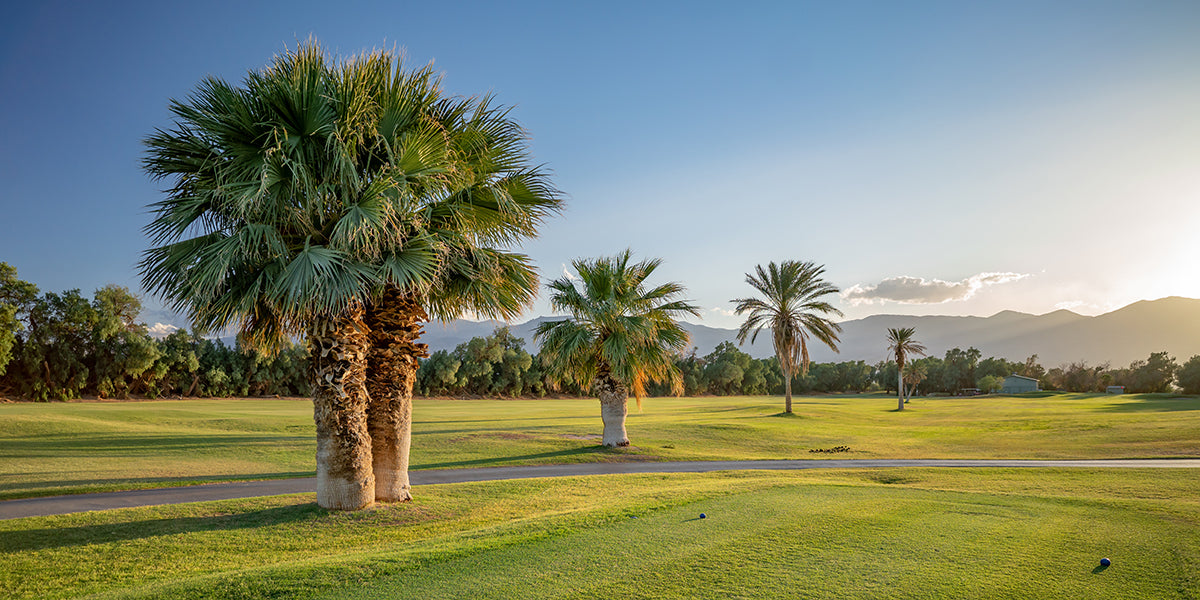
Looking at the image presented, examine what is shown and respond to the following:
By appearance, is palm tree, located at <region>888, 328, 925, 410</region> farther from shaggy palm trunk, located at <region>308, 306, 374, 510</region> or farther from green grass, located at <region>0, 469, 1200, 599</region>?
shaggy palm trunk, located at <region>308, 306, 374, 510</region>

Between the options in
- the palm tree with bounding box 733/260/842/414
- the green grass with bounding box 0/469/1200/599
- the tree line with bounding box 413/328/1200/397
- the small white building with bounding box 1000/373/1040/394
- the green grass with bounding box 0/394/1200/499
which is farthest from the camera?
the small white building with bounding box 1000/373/1040/394

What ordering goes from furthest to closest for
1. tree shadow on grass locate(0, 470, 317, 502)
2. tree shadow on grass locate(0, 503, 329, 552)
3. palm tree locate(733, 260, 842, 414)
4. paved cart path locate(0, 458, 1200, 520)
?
palm tree locate(733, 260, 842, 414), tree shadow on grass locate(0, 470, 317, 502), paved cart path locate(0, 458, 1200, 520), tree shadow on grass locate(0, 503, 329, 552)

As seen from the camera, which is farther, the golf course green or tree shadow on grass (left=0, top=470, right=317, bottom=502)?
tree shadow on grass (left=0, top=470, right=317, bottom=502)

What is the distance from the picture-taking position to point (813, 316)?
41.9 meters

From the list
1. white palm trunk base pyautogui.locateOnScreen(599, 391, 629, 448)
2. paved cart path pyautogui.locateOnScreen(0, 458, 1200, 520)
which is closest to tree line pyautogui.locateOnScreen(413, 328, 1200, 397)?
white palm trunk base pyautogui.locateOnScreen(599, 391, 629, 448)

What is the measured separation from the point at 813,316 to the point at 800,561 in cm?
3760

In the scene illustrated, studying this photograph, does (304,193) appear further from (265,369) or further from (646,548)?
(265,369)

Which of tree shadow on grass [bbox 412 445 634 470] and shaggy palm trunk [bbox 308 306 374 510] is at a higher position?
shaggy palm trunk [bbox 308 306 374 510]

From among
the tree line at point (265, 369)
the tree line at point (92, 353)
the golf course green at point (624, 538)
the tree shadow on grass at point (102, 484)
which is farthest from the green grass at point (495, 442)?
the tree line at point (92, 353)

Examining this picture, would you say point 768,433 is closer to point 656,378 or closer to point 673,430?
point 673,430

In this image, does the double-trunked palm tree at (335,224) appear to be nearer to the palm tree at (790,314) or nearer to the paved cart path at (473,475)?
the paved cart path at (473,475)

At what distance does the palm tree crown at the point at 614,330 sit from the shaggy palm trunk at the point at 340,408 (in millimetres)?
12063

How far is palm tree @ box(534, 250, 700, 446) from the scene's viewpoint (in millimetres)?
23406

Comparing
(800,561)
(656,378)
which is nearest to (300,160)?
(800,561)
